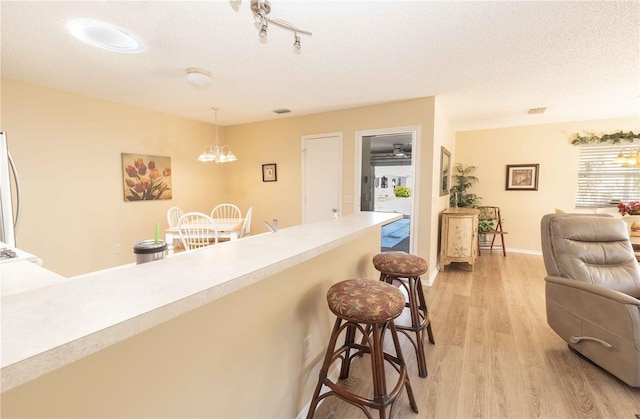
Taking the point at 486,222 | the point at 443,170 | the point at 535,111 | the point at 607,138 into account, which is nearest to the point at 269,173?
the point at 443,170

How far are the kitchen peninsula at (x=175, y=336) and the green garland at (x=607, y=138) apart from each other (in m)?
5.29

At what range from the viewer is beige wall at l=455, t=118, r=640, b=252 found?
4785 millimetres

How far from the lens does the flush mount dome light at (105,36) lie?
1956 millimetres

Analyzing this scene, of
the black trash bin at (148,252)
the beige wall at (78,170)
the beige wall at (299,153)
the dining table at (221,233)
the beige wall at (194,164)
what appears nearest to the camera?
the black trash bin at (148,252)

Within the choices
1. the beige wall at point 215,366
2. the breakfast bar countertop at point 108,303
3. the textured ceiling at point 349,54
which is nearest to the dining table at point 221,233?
the textured ceiling at point 349,54

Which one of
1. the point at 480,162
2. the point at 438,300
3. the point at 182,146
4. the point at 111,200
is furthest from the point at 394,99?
the point at 111,200

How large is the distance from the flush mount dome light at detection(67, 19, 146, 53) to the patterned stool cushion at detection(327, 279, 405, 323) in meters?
2.37

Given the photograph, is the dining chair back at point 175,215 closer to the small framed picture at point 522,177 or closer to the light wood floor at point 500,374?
the light wood floor at point 500,374

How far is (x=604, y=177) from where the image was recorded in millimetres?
4617

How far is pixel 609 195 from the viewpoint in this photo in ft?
15.1

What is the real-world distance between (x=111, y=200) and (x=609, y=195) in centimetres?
766

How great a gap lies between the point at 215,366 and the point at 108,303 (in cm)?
53

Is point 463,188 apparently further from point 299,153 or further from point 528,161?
point 299,153

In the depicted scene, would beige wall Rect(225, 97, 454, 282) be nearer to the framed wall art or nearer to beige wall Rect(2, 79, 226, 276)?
the framed wall art
